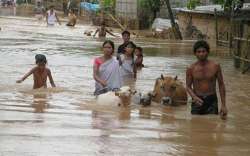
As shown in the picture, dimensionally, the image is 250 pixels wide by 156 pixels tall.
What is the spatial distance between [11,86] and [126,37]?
106 inches

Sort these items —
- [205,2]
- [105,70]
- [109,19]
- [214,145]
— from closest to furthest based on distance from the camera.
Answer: [214,145] → [105,70] → [205,2] → [109,19]

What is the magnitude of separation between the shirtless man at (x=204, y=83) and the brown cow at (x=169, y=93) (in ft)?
4.37

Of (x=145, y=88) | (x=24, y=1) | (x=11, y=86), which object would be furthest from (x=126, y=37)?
(x=24, y=1)

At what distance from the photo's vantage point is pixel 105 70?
9.88 meters

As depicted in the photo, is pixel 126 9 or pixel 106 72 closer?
pixel 106 72

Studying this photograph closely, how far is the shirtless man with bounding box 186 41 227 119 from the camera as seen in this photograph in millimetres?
8086

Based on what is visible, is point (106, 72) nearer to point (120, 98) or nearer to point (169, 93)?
point (120, 98)

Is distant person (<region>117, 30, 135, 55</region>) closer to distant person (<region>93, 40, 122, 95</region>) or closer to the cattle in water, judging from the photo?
distant person (<region>93, 40, 122, 95</region>)

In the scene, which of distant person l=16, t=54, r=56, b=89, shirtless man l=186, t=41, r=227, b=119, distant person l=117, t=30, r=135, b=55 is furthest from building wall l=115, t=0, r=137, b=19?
shirtless man l=186, t=41, r=227, b=119

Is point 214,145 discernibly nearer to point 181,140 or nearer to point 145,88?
point 181,140

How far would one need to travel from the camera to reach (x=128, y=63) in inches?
475

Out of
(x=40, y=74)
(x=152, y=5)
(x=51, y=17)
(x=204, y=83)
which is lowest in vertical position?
(x=40, y=74)

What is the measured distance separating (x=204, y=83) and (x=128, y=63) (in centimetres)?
404

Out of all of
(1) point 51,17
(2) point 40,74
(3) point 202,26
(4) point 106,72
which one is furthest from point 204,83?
(1) point 51,17
